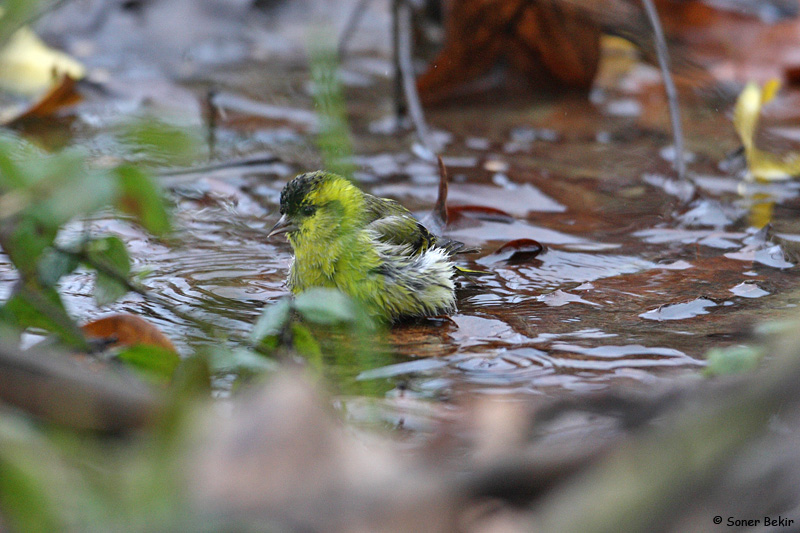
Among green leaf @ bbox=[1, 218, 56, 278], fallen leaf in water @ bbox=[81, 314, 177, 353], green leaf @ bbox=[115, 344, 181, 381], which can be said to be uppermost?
green leaf @ bbox=[1, 218, 56, 278]

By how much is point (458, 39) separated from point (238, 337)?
400 centimetres

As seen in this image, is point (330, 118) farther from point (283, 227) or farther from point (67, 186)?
point (283, 227)

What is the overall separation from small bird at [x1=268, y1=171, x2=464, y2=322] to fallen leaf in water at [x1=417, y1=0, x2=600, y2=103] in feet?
8.68

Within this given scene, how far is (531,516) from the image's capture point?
1367 mm

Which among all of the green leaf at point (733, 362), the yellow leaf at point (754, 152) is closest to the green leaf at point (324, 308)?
the green leaf at point (733, 362)

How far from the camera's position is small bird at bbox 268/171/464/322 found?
3.40 m

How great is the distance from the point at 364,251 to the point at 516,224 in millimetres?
1129

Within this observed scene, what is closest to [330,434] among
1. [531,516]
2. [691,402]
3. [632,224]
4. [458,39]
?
[531,516]

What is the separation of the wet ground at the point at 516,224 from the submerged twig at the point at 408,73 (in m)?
0.21

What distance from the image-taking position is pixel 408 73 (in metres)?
5.30

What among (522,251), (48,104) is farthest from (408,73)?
(48,104)

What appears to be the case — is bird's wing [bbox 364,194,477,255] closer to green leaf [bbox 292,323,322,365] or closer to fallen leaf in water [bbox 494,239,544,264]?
fallen leaf in water [bbox 494,239,544,264]

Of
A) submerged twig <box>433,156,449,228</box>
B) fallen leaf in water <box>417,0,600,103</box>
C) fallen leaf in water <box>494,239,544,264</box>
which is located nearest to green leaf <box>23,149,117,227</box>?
fallen leaf in water <box>494,239,544,264</box>

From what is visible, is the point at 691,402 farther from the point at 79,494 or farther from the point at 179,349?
the point at 179,349
